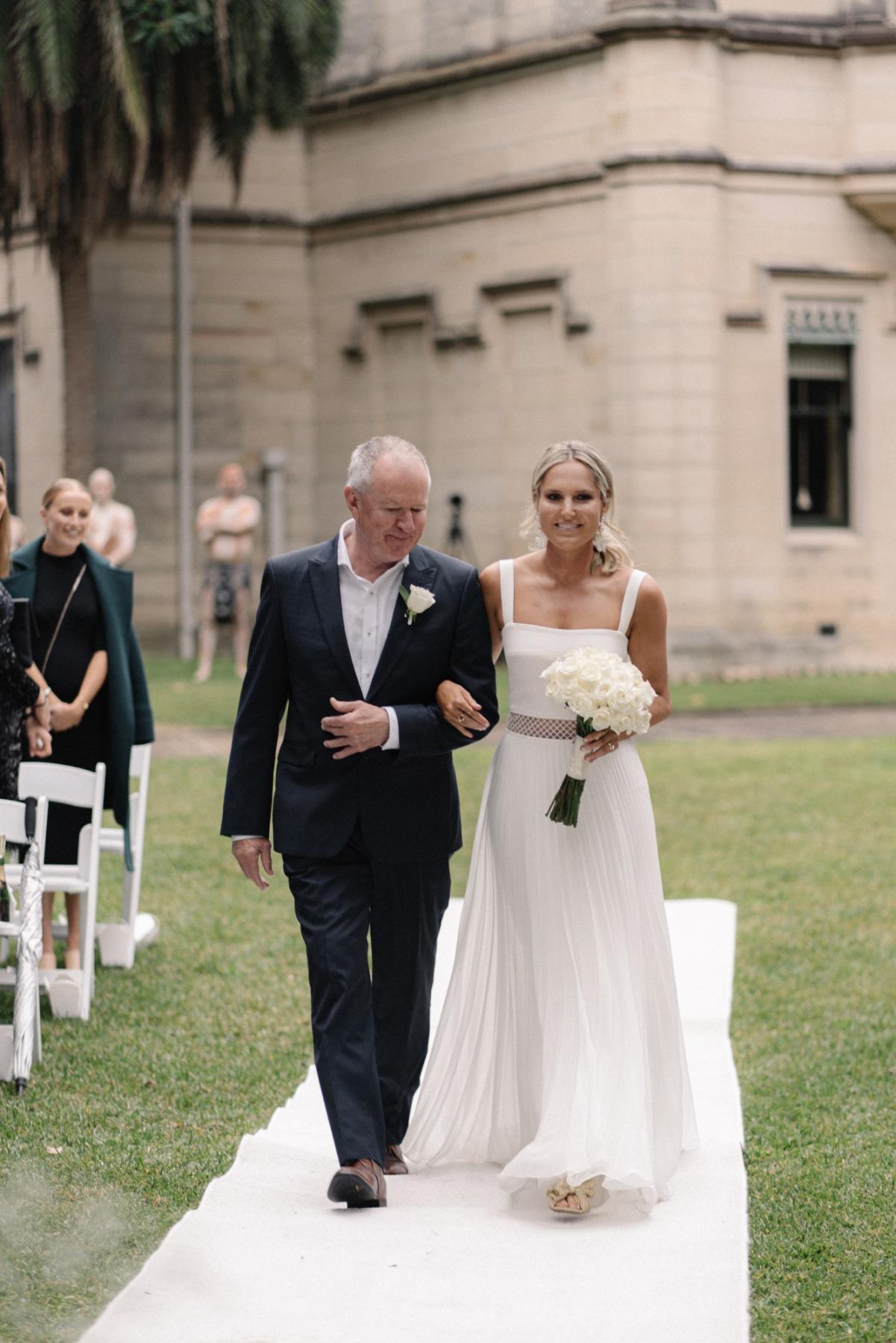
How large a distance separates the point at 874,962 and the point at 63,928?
3.57 meters

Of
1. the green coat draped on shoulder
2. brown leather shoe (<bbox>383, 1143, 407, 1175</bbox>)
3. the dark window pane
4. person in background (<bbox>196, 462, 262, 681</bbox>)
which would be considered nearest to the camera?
brown leather shoe (<bbox>383, 1143, 407, 1175</bbox>)

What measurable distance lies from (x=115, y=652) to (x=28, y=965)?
1939mm

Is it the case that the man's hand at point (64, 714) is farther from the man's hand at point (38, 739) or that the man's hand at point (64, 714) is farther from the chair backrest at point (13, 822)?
the chair backrest at point (13, 822)

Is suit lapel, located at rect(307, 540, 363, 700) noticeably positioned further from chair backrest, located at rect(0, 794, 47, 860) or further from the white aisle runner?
chair backrest, located at rect(0, 794, 47, 860)

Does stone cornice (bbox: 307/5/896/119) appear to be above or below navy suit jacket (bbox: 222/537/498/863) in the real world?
above

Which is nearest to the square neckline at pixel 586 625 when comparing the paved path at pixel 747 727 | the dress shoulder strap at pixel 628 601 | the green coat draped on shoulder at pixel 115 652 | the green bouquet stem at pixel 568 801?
the dress shoulder strap at pixel 628 601

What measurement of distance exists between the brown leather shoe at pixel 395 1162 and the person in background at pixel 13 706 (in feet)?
7.13

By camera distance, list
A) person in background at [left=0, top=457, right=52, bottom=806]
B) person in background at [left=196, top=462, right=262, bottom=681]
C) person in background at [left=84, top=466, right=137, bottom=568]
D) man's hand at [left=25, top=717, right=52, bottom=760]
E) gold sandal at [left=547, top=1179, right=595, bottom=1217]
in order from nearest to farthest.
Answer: gold sandal at [left=547, top=1179, right=595, bottom=1217] → person in background at [left=0, top=457, right=52, bottom=806] → man's hand at [left=25, top=717, right=52, bottom=760] → person in background at [left=84, top=466, right=137, bottom=568] → person in background at [left=196, top=462, right=262, bottom=681]

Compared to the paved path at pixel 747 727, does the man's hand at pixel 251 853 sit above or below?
above

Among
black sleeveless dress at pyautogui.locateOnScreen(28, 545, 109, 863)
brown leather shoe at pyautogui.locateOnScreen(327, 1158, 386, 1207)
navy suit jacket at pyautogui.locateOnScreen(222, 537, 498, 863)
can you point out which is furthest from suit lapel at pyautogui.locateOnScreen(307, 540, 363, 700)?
black sleeveless dress at pyautogui.locateOnScreen(28, 545, 109, 863)

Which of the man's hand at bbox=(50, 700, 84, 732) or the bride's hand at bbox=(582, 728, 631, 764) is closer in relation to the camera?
the bride's hand at bbox=(582, 728, 631, 764)

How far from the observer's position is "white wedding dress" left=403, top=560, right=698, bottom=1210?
5.24m

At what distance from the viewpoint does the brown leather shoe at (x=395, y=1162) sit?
18.4 feet

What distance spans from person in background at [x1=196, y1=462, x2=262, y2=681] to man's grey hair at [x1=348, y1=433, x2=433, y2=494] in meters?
Result: 16.9
